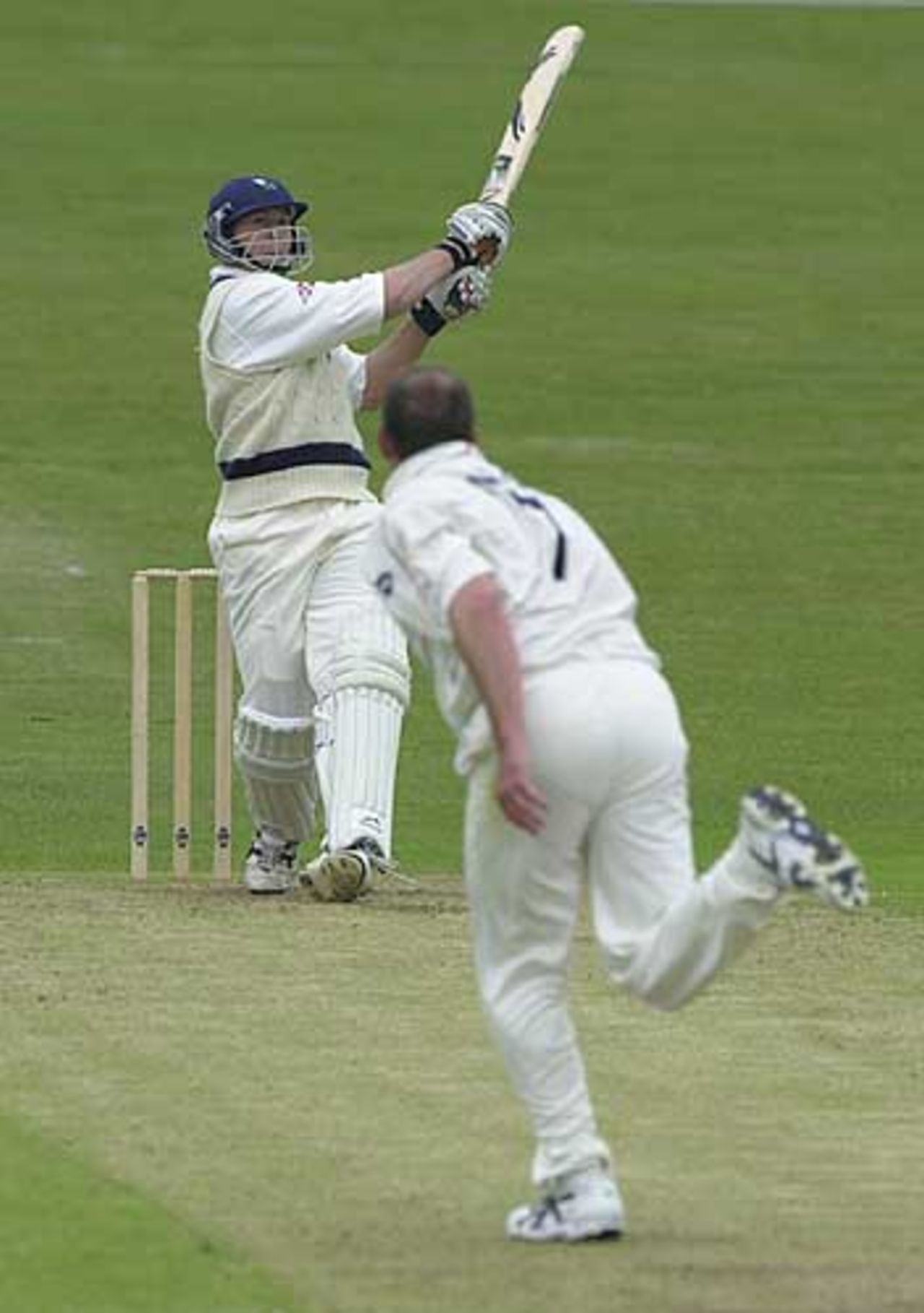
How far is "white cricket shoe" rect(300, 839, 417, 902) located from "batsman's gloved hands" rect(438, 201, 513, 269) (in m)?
1.49

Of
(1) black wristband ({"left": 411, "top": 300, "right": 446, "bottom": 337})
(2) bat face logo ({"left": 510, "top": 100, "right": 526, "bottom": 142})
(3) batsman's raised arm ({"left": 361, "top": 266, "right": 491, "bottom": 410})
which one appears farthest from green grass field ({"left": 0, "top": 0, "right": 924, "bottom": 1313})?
(2) bat face logo ({"left": 510, "top": 100, "right": 526, "bottom": 142})

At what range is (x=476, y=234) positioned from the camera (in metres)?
10.6

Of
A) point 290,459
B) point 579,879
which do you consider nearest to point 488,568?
point 579,879

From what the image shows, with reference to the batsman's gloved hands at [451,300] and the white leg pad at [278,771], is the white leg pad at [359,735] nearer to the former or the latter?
the white leg pad at [278,771]

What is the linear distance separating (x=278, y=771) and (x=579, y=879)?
4.11 meters

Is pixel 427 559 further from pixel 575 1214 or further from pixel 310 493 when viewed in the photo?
pixel 310 493

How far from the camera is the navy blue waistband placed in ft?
35.8

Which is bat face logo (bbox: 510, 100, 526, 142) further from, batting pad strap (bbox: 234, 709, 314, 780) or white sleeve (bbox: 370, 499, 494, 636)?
white sleeve (bbox: 370, 499, 494, 636)

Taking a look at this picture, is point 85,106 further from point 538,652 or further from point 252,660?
point 538,652

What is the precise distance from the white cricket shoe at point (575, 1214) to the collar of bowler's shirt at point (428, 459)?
1.18 metres

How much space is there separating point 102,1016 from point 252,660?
1.98 metres

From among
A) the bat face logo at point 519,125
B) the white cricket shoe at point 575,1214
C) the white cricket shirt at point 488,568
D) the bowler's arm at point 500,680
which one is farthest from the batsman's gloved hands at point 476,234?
the white cricket shoe at point 575,1214

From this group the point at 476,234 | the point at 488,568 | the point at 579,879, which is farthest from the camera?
the point at 476,234

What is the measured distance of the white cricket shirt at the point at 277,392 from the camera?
1070 centimetres
